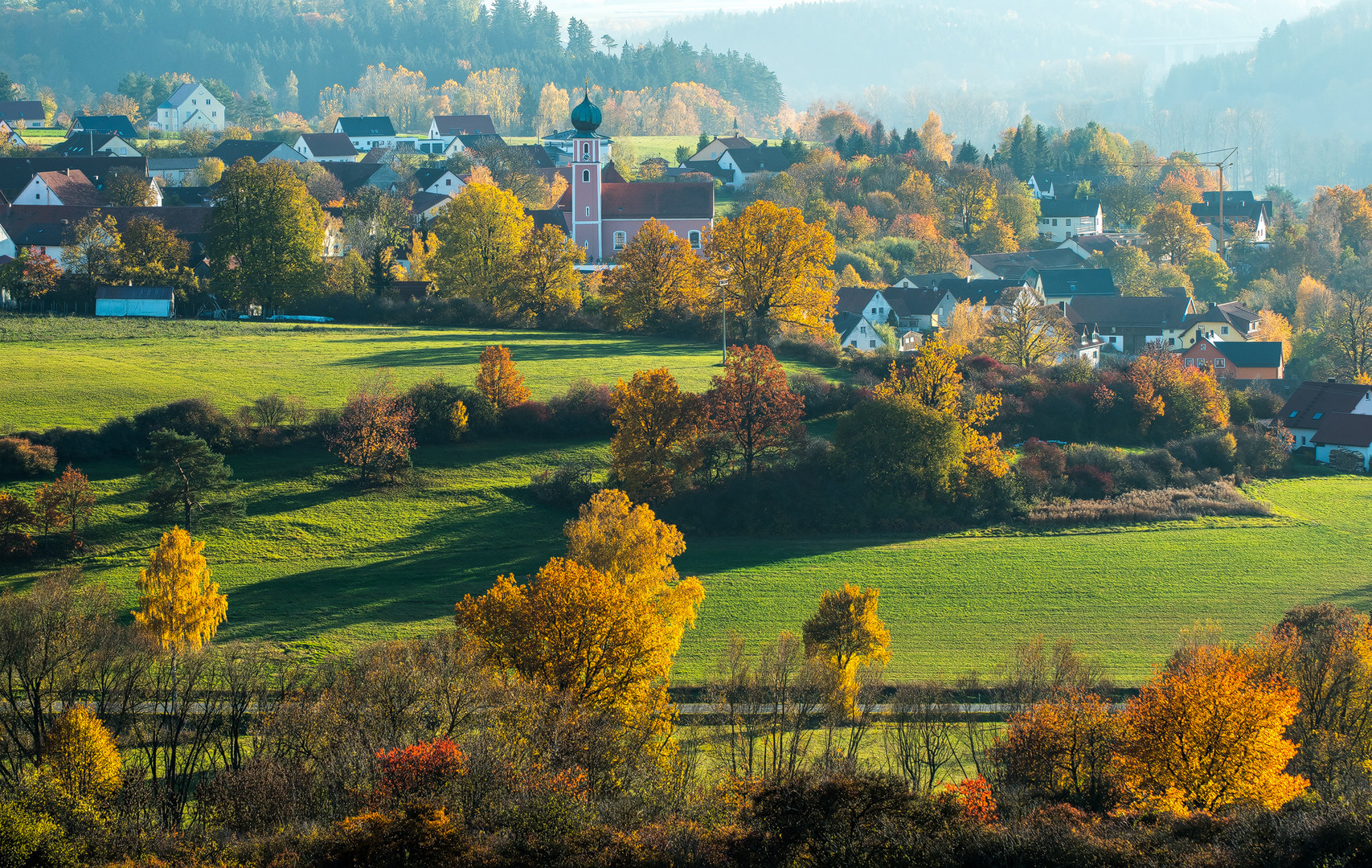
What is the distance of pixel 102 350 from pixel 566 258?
2384cm

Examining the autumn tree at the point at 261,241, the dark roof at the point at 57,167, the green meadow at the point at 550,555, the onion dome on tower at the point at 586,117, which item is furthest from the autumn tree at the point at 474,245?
the dark roof at the point at 57,167

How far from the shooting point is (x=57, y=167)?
294 ft

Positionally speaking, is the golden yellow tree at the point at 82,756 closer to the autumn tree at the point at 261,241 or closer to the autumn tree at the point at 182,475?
the autumn tree at the point at 182,475

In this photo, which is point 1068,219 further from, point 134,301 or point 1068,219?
point 134,301

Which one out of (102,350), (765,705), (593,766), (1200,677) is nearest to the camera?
(593,766)

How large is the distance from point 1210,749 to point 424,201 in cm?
7537

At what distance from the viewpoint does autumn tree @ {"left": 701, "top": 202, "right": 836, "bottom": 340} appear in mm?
60969

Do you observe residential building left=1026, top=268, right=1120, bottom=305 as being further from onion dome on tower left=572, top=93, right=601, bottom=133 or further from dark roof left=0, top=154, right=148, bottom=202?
dark roof left=0, top=154, right=148, bottom=202

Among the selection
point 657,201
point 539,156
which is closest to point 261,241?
point 657,201

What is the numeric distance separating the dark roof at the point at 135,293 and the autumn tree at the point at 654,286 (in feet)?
72.3

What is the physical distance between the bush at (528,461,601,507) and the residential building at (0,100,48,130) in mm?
106503

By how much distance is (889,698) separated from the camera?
29250 millimetres

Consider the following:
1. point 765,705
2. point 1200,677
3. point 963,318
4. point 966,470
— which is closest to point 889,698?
point 765,705

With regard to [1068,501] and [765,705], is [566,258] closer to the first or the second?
[1068,501]
